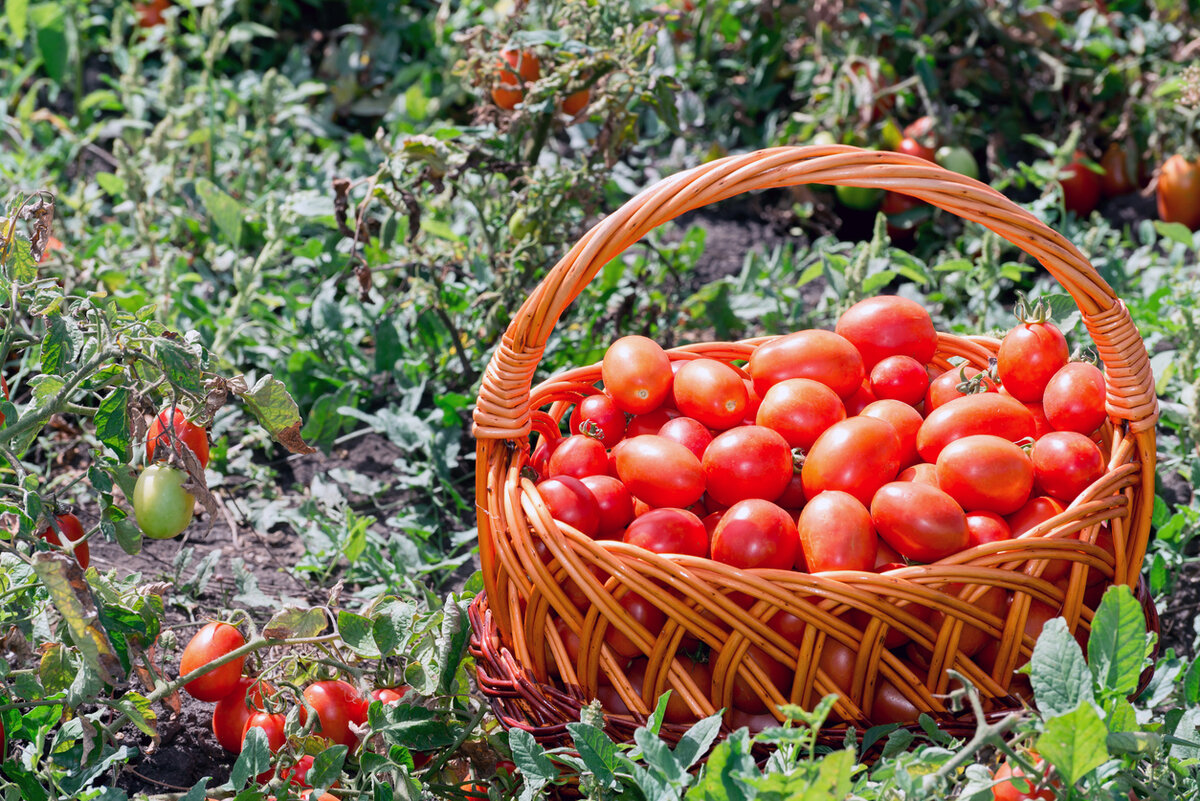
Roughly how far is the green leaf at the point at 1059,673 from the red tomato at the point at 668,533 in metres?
0.44

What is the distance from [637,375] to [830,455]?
0.32 meters

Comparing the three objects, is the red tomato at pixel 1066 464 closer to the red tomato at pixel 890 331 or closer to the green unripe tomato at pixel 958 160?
the red tomato at pixel 890 331

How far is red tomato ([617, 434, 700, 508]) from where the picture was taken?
1422mm

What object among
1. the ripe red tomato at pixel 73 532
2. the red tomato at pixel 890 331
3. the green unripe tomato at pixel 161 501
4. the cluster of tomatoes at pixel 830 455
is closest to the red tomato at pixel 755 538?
the cluster of tomatoes at pixel 830 455

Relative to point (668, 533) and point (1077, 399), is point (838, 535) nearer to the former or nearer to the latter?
point (668, 533)

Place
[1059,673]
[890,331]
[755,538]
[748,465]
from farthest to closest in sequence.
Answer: [890,331], [748,465], [755,538], [1059,673]

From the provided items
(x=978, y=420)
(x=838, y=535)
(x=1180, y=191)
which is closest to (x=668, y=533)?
(x=838, y=535)

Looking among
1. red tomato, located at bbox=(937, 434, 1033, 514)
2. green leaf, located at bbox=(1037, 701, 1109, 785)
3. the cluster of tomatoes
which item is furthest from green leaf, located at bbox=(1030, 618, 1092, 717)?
red tomato, located at bbox=(937, 434, 1033, 514)

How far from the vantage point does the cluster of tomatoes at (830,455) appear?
130cm

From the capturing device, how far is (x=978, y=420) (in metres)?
1.44

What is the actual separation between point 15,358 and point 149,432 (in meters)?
1.20

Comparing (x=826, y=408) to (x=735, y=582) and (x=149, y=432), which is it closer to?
(x=735, y=582)

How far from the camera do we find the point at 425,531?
78.8 inches

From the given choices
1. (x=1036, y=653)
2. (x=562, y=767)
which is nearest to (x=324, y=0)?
(x=562, y=767)
